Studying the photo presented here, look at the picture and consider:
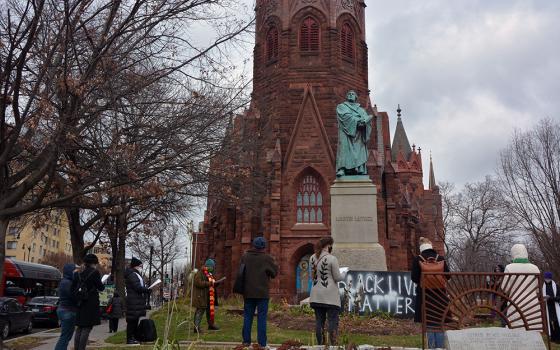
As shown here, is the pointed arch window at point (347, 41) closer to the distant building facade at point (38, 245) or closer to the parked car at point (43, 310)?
the parked car at point (43, 310)

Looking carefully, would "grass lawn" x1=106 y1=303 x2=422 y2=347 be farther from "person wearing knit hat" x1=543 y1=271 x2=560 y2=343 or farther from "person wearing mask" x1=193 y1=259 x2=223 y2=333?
"person wearing knit hat" x1=543 y1=271 x2=560 y2=343

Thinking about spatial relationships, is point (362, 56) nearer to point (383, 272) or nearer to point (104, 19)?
point (383, 272)

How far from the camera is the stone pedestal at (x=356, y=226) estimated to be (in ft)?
45.9

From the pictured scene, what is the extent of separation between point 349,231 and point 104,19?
8352mm

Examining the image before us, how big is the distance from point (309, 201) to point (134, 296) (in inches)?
754

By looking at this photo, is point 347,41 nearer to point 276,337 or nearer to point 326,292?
point 276,337

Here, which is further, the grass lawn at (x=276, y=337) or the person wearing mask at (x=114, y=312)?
the person wearing mask at (x=114, y=312)

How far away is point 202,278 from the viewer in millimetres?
11703

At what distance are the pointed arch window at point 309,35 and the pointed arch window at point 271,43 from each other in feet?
5.47

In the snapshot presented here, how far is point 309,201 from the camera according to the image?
92.7 ft

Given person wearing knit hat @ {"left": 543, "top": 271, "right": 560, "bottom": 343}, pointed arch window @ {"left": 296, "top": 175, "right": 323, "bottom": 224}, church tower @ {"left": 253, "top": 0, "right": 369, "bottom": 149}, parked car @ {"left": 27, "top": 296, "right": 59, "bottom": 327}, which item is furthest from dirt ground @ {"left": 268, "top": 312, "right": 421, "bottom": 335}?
church tower @ {"left": 253, "top": 0, "right": 369, "bottom": 149}

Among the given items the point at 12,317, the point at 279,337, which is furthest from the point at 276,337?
the point at 12,317

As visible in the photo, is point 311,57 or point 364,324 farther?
point 311,57

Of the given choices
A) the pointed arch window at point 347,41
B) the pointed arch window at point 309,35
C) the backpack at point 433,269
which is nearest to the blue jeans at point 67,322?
the backpack at point 433,269
